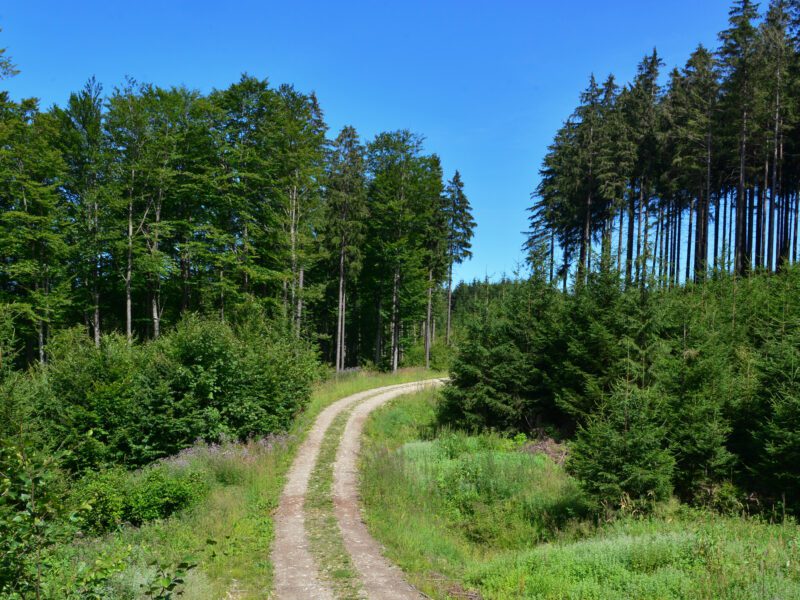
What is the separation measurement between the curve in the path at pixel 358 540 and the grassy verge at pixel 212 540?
5.27ft

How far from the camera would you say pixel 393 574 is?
8086 mm

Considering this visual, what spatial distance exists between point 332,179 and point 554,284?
902 inches

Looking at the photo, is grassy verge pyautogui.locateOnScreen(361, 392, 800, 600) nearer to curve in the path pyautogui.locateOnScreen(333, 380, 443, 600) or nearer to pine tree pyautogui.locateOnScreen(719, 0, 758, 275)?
curve in the path pyautogui.locateOnScreen(333, 380, 443, 600)

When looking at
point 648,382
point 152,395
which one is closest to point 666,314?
point 648,382

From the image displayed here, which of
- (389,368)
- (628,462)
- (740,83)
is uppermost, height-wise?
(740,83)

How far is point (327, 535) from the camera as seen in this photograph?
9.77m

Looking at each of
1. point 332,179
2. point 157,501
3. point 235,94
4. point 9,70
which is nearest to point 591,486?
point 157,501

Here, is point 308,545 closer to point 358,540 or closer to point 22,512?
point 358,540

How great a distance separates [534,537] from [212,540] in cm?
804

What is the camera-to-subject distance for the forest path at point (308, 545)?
296 inches

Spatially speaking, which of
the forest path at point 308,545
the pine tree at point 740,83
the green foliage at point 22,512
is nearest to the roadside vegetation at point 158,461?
the green foliage at point 22,512

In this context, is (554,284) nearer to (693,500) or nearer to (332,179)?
(693,500)

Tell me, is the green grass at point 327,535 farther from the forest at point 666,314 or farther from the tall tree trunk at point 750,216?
the tall tree trunk at point 750,216

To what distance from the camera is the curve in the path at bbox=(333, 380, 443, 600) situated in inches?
295
